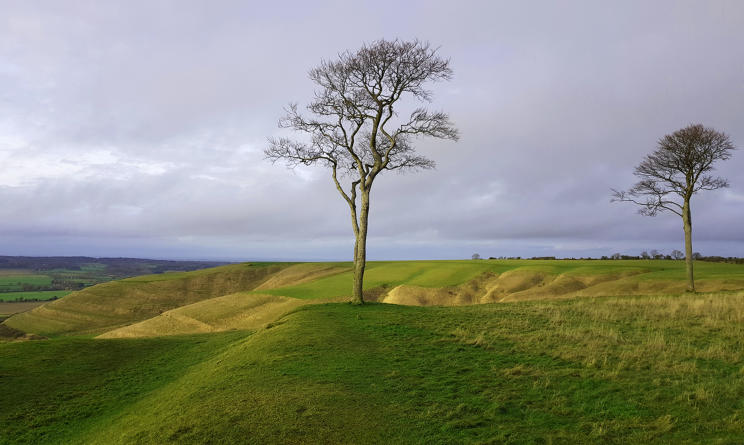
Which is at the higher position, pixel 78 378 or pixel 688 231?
pixel 688 231

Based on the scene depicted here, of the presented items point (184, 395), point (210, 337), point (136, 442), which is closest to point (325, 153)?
point (210, 337)

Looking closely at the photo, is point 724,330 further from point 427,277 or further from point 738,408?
point 427,277

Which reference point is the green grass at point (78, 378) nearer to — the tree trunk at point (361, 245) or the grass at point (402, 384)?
the grass at point (402, 384)

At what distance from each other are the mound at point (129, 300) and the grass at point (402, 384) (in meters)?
37.1

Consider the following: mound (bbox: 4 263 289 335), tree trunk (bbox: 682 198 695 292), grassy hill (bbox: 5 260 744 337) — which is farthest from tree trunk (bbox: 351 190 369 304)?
mound (bbox: 4 263 289 335)

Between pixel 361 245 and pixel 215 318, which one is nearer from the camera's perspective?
pixel 361 245

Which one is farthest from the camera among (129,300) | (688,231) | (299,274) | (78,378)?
(299,274)

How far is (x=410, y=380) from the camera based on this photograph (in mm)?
10242

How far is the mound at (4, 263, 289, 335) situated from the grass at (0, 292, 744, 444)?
37.1 meters

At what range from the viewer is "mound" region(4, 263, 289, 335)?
47.2 m

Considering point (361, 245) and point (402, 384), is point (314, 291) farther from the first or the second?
point (402, 384)

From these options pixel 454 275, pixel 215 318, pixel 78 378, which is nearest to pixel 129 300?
pixel 215 318

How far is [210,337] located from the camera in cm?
1994

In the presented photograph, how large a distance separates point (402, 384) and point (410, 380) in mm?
448
